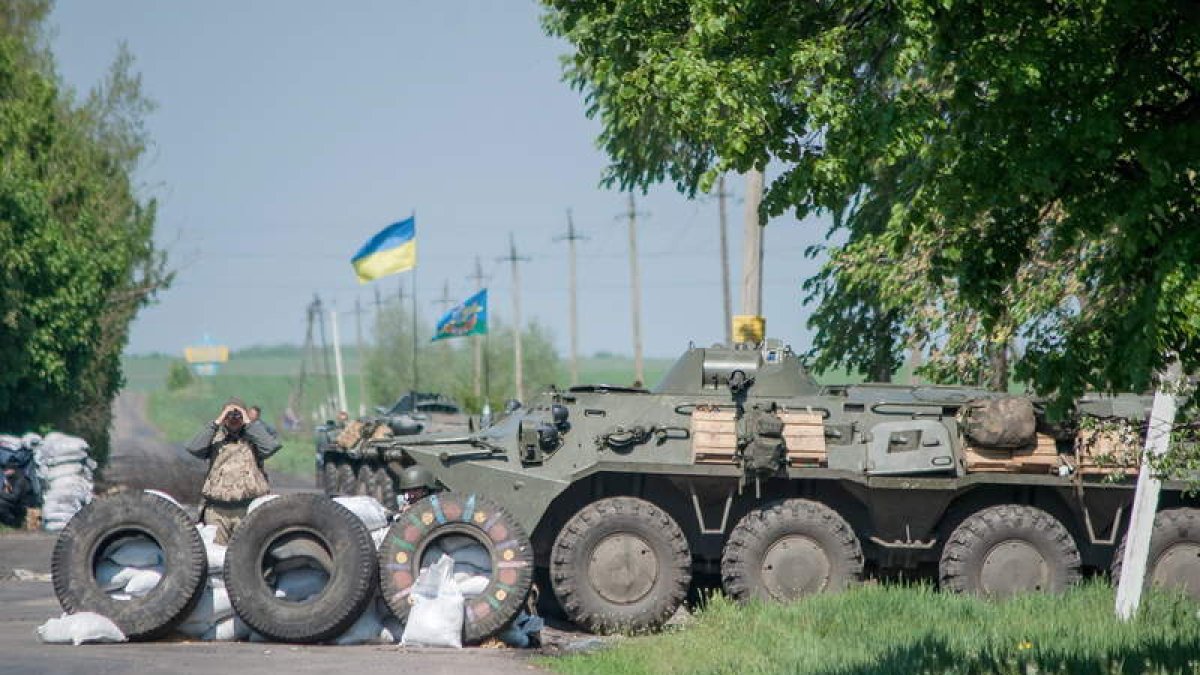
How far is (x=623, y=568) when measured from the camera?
1661 cm

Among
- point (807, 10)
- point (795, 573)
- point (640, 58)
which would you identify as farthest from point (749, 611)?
point (807, 10)

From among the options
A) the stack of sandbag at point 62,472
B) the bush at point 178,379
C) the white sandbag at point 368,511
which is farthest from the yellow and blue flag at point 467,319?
the bush at point 178,379

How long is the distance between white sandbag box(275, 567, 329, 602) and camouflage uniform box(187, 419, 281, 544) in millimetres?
1478

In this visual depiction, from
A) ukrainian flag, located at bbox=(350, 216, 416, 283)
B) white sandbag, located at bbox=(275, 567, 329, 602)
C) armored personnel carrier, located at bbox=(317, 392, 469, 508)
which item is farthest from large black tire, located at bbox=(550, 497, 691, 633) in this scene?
ukrainian flag, located at bbox=(350, 216, 416, 283)

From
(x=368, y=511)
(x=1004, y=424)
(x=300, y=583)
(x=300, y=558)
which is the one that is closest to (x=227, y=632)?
(x=300, y=583)

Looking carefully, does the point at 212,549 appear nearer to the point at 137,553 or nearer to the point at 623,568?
the point at 137,553

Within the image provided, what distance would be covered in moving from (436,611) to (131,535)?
8.37 ft

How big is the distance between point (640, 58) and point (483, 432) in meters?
5.29

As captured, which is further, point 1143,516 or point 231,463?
point 231,463

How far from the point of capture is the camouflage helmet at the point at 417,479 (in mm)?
17172

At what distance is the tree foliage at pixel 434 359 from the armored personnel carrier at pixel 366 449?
64086 mm

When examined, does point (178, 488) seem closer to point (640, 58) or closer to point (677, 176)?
point (677, 176)

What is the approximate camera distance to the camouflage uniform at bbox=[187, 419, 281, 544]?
1708cm

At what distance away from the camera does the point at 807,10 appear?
38.6 feet
